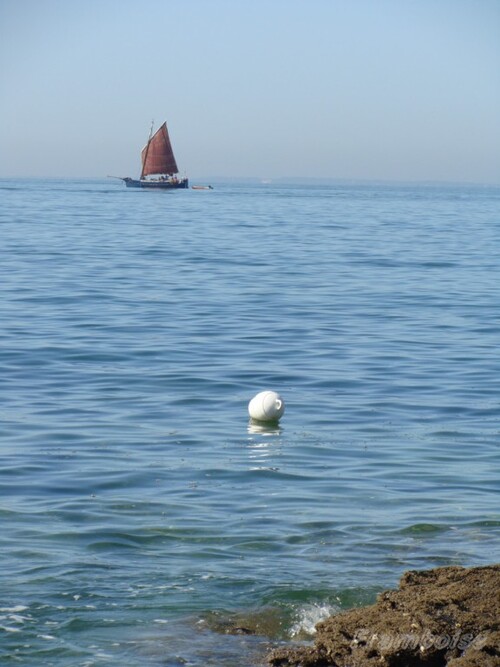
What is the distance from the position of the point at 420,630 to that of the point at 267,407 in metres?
7.36

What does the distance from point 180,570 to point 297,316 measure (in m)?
14.9

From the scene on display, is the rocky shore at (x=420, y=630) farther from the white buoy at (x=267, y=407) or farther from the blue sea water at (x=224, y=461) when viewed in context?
the white buoy at (x=267, y=407)

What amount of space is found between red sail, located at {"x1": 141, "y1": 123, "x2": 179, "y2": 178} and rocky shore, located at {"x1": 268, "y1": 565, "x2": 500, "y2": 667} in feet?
405

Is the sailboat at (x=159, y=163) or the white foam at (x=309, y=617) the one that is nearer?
the white foam at (x=309, y=617)

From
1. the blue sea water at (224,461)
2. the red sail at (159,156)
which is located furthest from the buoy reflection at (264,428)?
the red sail at (159,156)

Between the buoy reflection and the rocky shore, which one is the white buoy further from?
the rocky shore

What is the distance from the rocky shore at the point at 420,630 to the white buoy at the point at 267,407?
6576mm

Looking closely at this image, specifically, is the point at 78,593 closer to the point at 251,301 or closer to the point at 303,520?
the point at 303,520

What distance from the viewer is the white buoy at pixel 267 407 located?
13586 millimetres

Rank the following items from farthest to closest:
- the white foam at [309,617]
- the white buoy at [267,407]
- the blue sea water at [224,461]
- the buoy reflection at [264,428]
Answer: the white buoy at [267,407] → the buoy reflection at [264,428] → the blue sea water at [224,461] → the white foam at [309,617]

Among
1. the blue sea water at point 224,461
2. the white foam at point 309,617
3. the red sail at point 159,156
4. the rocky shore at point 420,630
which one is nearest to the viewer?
the rocky shore at point 420,630

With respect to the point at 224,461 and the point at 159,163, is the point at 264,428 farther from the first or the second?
the point at 159,163

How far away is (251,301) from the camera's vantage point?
25828mm

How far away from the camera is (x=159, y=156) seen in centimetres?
13112
